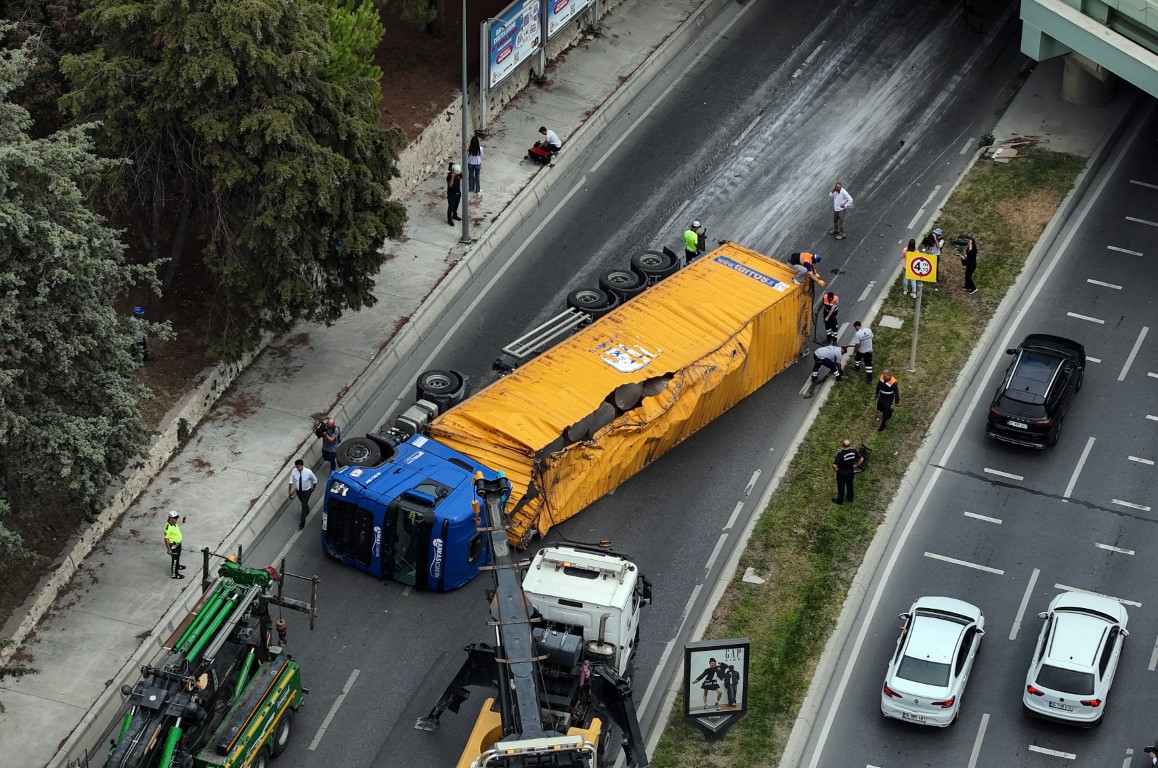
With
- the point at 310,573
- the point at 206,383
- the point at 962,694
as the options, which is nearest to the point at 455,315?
the point at 206,383

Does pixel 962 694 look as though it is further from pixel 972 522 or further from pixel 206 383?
pixel 206 383

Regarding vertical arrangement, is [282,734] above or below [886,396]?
below

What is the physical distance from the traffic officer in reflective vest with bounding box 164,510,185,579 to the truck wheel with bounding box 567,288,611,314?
10.5 m

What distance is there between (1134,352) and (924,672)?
42.3 ft

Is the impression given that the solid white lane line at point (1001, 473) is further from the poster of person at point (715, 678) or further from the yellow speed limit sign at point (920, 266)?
the poster of person at point (715, 678)

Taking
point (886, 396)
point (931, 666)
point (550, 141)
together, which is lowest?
point (931, 666)

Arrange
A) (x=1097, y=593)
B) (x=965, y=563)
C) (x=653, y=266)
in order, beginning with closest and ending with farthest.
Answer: (x=1097, y=593)
(x=965, y=563)
(x=653, y=266)

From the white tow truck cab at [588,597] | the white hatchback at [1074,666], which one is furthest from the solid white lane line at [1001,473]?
the white tow truck cab at [588,597]

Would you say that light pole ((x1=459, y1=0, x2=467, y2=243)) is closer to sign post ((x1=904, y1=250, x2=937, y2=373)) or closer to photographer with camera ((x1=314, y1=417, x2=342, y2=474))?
photographer with camera ((x1=314, y1=417, x2=342, y2=474))

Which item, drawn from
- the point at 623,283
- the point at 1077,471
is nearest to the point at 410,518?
the point at 623,283

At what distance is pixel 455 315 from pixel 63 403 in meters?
12.0

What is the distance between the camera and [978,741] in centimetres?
3388

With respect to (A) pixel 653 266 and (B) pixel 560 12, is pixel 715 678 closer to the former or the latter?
(A) pixel 653 266

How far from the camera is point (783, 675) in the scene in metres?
35.2
